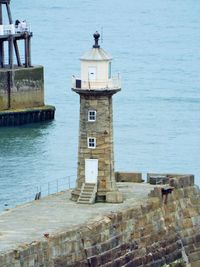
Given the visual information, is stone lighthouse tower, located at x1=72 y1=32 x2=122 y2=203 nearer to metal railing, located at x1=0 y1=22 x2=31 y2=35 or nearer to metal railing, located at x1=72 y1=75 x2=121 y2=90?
metal railing, located at x1=72 y1=75 x2=121 y2=90

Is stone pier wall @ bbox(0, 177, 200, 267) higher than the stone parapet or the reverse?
the reverse

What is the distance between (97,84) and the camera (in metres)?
34.2

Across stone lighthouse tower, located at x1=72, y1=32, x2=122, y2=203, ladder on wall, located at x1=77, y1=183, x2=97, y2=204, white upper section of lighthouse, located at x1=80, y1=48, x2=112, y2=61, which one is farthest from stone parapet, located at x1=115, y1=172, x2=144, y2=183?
white upper section of lighthouse, located at x1=80, y1=48, x2=112, y2=61

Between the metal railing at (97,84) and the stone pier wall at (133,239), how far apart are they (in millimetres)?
2178

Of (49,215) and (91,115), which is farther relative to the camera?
(91,115)

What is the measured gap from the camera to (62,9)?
141 metres

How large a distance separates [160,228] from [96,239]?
2.57 metres

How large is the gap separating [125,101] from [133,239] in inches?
1380

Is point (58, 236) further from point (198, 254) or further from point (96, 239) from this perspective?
point (198, 254)

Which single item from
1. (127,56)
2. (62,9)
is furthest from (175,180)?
(62,9)

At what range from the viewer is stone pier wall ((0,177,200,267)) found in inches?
1183

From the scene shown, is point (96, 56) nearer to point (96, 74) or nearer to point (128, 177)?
point (96, 74)

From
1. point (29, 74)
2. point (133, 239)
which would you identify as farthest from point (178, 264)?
point (29, 74)

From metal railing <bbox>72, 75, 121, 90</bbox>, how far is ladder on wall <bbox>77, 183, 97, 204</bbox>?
188cm
